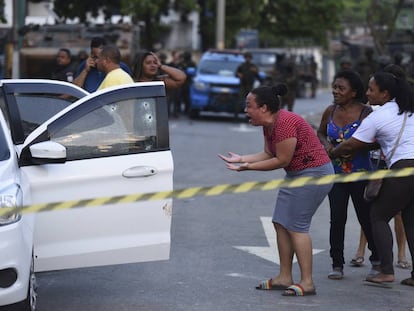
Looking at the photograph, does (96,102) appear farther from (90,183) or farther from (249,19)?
(249,19)

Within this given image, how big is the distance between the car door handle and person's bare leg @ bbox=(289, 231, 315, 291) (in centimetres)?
130

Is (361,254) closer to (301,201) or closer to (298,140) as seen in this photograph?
(301,201)

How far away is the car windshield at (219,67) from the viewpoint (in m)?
27.5

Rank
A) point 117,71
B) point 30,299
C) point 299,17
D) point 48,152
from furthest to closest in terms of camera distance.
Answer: point 299,17, point 117,71, point 48,152, point 30,299

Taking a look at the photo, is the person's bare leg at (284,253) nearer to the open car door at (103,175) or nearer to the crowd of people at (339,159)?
the crowd of people at (339,159)

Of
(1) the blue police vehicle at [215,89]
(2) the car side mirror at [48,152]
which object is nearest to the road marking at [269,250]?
(2) the car side mirror at [48,152]

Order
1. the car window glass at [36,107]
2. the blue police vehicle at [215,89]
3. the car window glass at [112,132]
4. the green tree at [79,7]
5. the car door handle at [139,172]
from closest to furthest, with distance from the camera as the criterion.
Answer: the car door handle at [139,172] < the car window glass at [112,132] < the car window glass at [36,107] < the blue police vehicle at [215,89] < the green tree at [79,7]

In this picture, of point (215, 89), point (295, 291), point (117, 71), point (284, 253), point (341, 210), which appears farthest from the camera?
point (215, 89)

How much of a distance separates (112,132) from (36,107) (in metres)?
1.59

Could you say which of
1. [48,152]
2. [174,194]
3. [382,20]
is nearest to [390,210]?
[174,194]

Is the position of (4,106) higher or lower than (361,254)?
higher

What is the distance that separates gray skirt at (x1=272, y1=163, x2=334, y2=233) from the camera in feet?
26.0

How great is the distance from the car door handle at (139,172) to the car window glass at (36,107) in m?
1.64

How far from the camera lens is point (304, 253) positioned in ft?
26.2
